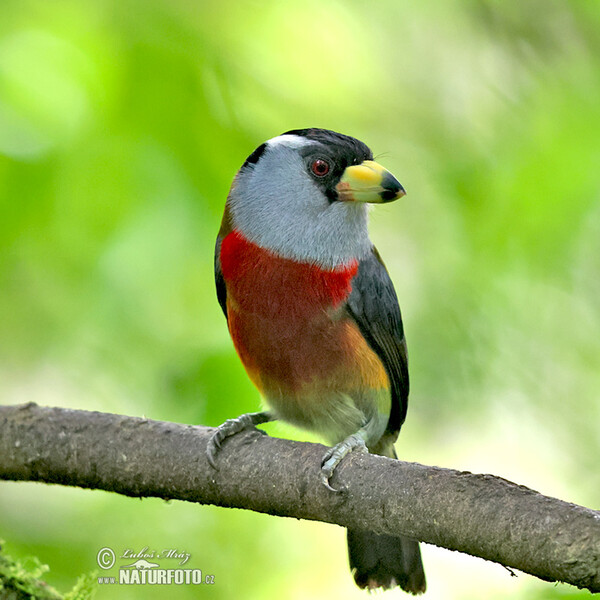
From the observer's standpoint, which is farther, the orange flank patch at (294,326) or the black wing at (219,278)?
the black wing at (219,278)

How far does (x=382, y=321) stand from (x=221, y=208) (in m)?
0.86

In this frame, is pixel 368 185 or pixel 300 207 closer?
pixel 368 185

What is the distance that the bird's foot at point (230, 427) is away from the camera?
2.88 m

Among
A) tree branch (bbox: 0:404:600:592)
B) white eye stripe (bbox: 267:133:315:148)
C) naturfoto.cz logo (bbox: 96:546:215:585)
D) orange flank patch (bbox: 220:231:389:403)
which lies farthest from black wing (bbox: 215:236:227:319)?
naturfoto.cz logo (bbox: 96:546:215:585)

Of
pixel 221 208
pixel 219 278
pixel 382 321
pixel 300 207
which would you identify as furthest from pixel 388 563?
pixel 221 208

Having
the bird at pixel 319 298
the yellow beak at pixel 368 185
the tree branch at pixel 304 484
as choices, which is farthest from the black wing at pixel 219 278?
the tree branch at pixel 304 484

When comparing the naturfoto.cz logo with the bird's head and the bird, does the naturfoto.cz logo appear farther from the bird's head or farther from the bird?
the bird's head

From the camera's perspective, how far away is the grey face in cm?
353

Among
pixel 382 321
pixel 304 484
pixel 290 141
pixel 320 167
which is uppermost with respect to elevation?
pixel 290 141

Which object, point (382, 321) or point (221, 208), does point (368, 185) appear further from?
point (221, 208)

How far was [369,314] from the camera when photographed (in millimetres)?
3592

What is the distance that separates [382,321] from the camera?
366 centimetres

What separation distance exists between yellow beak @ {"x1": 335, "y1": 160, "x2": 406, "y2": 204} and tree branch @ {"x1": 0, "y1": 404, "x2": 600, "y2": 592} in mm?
1087

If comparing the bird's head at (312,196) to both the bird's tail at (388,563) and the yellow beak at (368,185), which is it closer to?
the yellow beak at (368,185)
